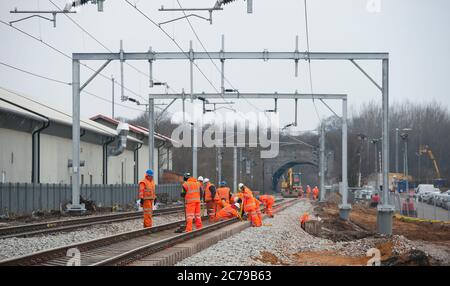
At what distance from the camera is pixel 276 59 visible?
3366 cm

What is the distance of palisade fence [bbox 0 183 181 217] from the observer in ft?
112

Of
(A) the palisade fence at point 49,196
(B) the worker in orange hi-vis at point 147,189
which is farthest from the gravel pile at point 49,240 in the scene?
(A) the palisade fence at point 49,196

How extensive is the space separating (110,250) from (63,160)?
34827 millimetres

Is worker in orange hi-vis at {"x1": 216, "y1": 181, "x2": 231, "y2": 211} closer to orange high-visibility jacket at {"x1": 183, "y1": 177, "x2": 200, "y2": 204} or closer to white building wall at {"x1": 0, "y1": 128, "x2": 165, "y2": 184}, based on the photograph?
orange high-visibility jacket at {"x1": 183, "y1": 177, "x2": 200, "y2": 204}

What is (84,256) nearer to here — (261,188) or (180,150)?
(180,150)

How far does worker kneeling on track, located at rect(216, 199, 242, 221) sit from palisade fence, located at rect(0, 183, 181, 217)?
9000 mm

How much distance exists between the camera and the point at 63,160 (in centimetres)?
5025

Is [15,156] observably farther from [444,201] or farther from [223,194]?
[444,201]

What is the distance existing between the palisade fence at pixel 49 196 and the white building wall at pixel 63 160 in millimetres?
3236

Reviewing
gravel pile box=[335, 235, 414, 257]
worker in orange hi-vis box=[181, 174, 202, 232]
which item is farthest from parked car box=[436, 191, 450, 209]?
worker in orange hi-vis box=[181, 174, 202, 232]

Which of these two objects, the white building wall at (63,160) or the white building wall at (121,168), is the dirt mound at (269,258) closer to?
the white building wall at (63,160)

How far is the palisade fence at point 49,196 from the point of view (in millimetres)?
34188
